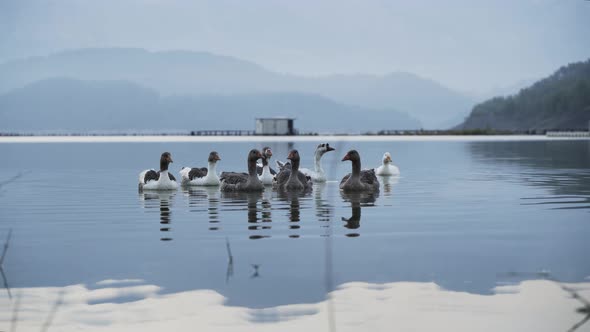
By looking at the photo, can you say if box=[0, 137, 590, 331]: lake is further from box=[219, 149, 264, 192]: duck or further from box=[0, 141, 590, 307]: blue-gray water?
box=[219, 149, 264, 192]: duck

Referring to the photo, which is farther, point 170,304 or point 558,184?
point 558,184

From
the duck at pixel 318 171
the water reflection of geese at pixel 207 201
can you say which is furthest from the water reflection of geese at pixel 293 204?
the duck at pixel 318 171

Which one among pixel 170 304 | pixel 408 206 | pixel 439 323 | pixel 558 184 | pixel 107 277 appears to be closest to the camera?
pixel 439 323

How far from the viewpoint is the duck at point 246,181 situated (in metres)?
24.6

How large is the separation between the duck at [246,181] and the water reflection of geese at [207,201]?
48 centimetres

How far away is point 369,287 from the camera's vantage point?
33.1 feet

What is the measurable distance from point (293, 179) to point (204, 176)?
458 cm

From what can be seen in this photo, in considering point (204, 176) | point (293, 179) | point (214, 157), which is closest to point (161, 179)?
point (214, 157)

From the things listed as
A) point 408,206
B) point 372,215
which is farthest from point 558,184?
point 372,215

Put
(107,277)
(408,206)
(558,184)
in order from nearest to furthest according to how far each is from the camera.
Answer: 1. (107,277)
2. (408,206)
3. (558,184)

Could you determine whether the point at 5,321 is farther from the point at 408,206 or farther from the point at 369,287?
the point at 408,206

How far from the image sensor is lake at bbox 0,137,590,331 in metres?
9.96

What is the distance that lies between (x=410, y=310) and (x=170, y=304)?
2892 millimetres

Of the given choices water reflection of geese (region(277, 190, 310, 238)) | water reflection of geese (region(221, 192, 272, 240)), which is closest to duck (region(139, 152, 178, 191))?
water reflection of geese (region(221, 192, 272, 240))
